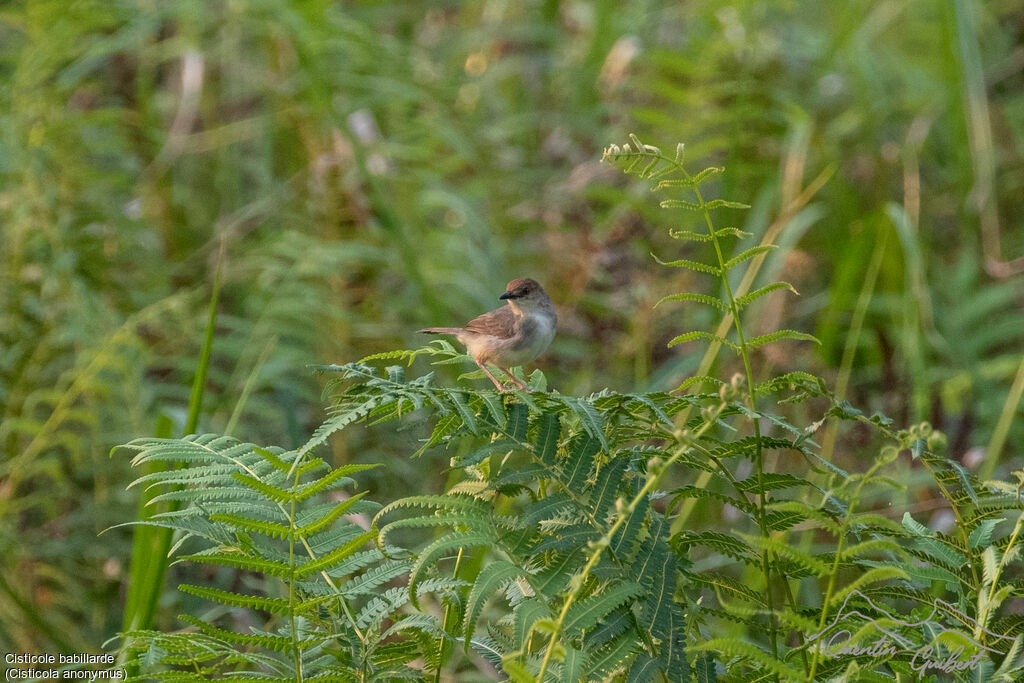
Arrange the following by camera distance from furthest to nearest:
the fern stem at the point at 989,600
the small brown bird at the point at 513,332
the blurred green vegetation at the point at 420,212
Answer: the blurred green vegetation at the point at 420,212
the small brown bird at the point at 513,332
the fern stem at the point at 989,600

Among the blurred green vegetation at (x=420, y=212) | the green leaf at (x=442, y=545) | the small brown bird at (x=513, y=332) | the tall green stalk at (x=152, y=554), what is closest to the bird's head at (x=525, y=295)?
the small brown bird at (x=513, y=332)

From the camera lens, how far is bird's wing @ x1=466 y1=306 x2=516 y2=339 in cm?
332

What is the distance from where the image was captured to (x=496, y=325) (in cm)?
336

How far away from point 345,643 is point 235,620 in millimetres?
2258

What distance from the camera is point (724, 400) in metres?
1.47

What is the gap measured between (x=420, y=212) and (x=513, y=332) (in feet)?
7.88

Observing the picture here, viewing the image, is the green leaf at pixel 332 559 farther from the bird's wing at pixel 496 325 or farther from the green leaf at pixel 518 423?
the bird's wing at pixel 496 325

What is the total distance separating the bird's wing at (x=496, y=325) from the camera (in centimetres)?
332

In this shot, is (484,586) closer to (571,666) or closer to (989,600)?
(571,666)

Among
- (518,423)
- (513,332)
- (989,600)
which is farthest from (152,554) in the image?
(989,600)

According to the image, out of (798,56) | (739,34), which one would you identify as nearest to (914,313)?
(739,34)

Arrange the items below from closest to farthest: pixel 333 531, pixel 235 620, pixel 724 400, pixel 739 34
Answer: pixel 724 400 → pixel 333 531 → pixel 235 620 → pixel 739 34

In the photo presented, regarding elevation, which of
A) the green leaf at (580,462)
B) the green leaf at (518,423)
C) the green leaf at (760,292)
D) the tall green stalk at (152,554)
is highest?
the green leaf at (760,292)

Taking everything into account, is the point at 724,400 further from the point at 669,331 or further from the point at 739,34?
the point at 739,34
